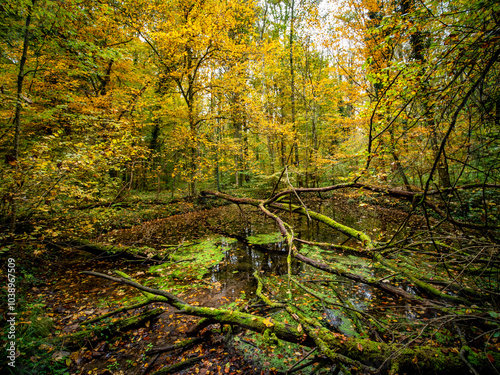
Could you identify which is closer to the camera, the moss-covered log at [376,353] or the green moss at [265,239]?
the moss-covered log at [376,353]

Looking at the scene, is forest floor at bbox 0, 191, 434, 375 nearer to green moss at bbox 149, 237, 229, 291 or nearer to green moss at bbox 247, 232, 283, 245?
green moss at bbox 149, 237, 229, 291

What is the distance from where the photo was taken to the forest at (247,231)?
7.80 feet

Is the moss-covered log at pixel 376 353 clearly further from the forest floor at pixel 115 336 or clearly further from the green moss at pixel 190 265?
the green moss at pixel 190 265

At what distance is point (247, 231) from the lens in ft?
31.1

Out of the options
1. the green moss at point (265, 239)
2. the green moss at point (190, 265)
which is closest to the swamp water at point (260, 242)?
the green moss at point (265, 239)

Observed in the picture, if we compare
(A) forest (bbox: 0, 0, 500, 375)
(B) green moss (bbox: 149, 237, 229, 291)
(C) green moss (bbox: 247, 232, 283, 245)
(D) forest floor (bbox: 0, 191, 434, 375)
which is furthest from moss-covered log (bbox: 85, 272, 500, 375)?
(C) green moss (bbox: 247, 232, 283, 245)

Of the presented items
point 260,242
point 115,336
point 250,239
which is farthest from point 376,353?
point 250,239

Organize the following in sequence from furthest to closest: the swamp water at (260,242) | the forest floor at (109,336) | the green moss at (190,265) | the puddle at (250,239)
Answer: the green moss at (190,265), the puddle at (250,239), the swamp water at (260,242), the forest floor at (109,336)

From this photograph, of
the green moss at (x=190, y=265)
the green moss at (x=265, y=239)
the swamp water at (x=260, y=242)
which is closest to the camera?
the swamp water at (x=260, y=242)

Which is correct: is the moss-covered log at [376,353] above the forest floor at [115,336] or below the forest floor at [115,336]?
above

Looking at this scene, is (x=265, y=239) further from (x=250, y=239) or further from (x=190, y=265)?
(x=190, y=265)

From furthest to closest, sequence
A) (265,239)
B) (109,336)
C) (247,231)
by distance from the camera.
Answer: (247,231)
(265,239)
(109,336)

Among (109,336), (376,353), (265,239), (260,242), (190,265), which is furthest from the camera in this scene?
(265,239)

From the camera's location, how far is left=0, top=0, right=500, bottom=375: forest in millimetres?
2379
